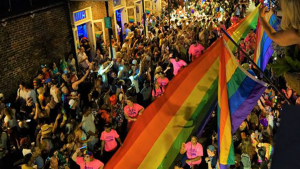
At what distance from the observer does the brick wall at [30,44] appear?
12.5 m

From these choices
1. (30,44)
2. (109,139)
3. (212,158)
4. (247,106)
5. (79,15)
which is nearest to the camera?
(247,106)

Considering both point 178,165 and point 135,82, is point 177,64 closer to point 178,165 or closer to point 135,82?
point 135,82

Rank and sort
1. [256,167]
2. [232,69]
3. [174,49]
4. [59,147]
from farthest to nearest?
1. [174,49]
2. [59,147]
3. [256,167]
4. [232,69]

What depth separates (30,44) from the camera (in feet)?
44.5

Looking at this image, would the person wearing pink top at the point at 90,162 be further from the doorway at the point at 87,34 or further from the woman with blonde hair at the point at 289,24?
the doorway at the point at 87,34

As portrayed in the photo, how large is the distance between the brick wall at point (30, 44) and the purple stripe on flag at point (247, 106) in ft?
28.1

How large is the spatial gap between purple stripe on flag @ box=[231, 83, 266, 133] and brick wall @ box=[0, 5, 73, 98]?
338 inches

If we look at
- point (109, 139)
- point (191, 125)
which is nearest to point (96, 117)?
point (109, 139)

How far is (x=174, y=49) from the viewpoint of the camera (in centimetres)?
1501

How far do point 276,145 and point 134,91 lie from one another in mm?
9568

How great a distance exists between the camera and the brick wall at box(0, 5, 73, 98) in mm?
12461

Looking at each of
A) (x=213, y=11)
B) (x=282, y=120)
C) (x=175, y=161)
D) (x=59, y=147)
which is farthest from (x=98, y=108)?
(x=213, y=11)

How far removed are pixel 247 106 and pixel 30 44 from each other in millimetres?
9622

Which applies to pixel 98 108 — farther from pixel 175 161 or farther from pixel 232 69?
pixel 232 69
